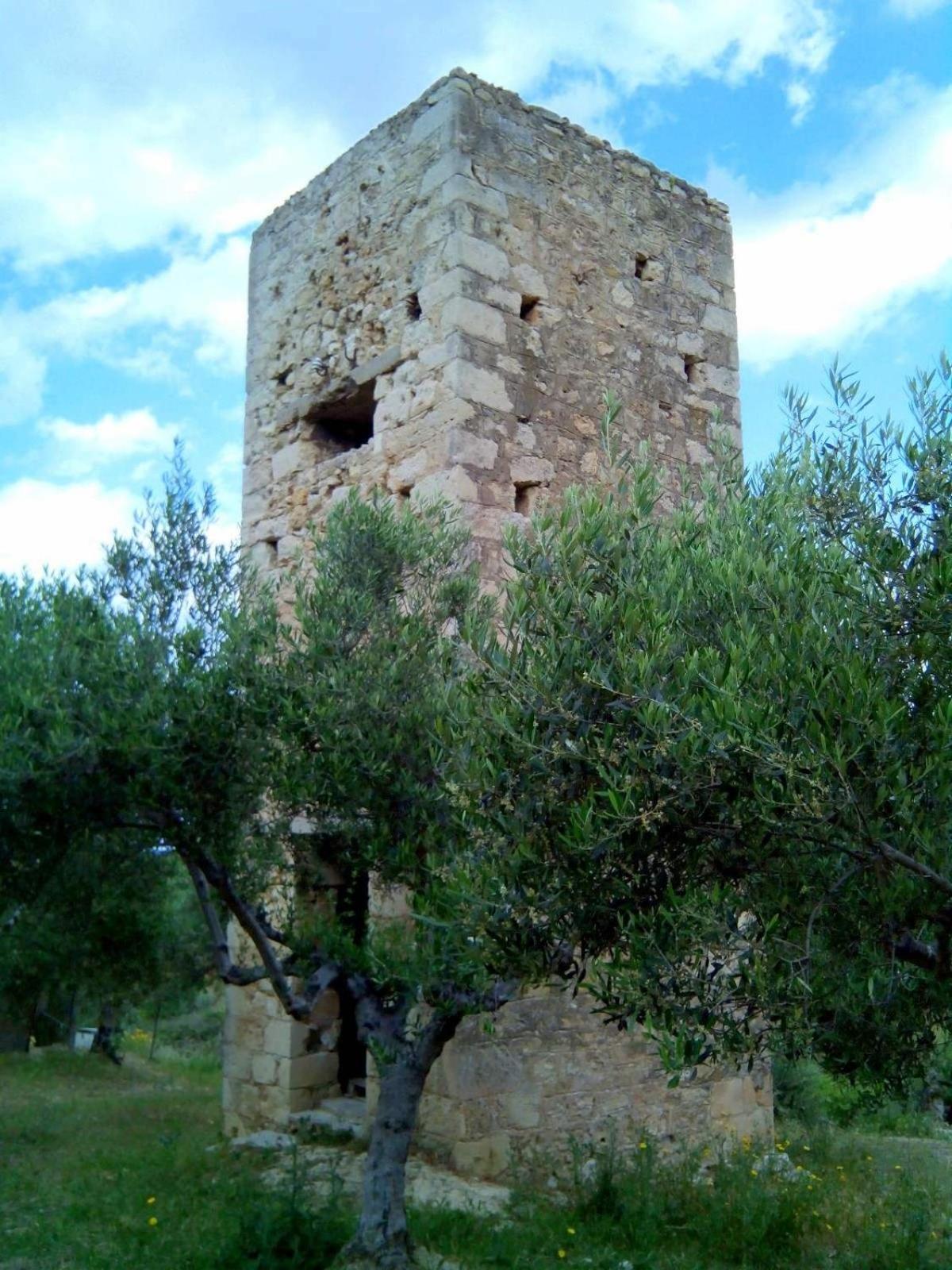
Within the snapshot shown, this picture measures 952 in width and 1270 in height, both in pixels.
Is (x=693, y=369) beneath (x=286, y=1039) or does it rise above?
above

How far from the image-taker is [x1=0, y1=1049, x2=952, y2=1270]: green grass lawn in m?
6.17

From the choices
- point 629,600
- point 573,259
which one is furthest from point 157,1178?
point 573,259

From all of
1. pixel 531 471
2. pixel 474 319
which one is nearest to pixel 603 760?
pixel 531 471

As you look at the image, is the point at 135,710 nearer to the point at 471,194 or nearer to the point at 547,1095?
the point at 547,1095

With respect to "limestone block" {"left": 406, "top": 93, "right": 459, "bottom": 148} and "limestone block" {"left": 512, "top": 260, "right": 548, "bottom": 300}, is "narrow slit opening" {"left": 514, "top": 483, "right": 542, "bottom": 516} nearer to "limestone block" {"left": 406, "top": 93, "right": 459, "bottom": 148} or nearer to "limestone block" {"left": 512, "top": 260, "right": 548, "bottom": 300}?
"limestone block" {"left": 512, "top": 260, "right": 548, "bottom": 300}

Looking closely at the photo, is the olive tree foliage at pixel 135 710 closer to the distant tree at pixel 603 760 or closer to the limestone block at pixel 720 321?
the distant tree at pixel 603 760

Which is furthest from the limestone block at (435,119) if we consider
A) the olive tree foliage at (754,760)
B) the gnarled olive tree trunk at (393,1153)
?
the gnarled olive tree trunk at (393,1153)

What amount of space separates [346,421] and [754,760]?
684cm

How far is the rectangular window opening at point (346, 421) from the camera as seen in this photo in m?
9.62

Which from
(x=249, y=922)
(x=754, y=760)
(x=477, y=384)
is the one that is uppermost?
(x=477, y=384)

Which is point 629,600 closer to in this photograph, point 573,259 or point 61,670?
point 61,670

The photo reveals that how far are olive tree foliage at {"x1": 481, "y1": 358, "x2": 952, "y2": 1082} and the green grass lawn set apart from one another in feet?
7.31

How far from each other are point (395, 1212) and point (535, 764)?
3.05m

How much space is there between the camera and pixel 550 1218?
22.5 feet
